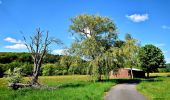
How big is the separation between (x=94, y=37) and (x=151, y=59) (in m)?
43.1

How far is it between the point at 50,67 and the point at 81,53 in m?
80.9

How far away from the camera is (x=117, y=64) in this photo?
178 ft

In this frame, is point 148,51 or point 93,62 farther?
point 148,51

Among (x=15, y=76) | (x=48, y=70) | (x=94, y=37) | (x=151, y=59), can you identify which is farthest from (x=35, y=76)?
(x=48, y=70)

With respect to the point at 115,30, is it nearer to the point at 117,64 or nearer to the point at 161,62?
the point at 117,64

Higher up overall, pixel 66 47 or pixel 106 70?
pixel 66 47

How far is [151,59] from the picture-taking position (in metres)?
93.1

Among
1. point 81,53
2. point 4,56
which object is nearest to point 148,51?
point 81,53

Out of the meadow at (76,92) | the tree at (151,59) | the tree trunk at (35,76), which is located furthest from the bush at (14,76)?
the tree at (151,59)

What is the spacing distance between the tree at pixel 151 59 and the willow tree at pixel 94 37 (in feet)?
128

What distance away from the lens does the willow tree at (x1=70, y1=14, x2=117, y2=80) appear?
52406mm

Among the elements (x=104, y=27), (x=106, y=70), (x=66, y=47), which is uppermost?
(x=104, y=27)

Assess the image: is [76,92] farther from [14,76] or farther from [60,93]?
[14,76]

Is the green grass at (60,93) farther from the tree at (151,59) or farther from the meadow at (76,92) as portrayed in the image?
the tree at (151,59)
